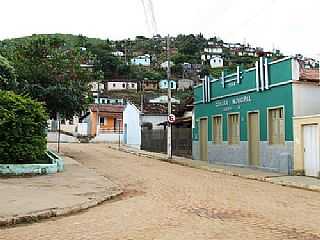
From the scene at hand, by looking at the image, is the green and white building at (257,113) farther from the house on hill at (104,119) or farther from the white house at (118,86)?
the white house at (118,86)

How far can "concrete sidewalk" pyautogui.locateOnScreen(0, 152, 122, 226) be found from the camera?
10.0 m

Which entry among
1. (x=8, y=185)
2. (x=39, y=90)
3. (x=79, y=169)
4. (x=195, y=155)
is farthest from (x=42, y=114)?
(x=195, y=155)

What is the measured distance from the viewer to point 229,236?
798 cm

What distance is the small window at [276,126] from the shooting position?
20381 millimetres

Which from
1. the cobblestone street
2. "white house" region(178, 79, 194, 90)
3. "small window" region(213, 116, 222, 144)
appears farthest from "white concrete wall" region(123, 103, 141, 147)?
"white house" region(178, 79, 194, 90)

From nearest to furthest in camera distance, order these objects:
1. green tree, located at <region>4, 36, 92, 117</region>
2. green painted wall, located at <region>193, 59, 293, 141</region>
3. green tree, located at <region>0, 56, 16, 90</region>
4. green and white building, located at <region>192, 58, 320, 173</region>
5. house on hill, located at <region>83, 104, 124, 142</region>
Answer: green and white building, located at <region>192, 58, 320, 173</region>
green painted wall, located at <region>193, 59, 293, 141</region>
green tree, located at <region>0, 56, 16, 90</region>
green tree, located at <region>4, 36, 92, 117</region>
house on hill, located at <region>83, 104, 124, 142</region>

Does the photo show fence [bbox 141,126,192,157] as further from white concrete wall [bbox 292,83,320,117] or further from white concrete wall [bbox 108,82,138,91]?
white concrete wall [bbox 108,82,138,91]

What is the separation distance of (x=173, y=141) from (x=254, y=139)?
11577 mm

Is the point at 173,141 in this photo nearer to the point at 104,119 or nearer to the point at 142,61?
the point at 104,119

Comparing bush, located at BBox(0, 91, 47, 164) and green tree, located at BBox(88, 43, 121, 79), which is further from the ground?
green tree, located at BBox(88, 43, 121, 79)

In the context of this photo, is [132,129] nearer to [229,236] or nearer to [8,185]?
[8,185]

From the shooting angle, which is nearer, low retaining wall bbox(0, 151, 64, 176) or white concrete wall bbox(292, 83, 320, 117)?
low retaining wall bbox(0, 151, 64, 176)

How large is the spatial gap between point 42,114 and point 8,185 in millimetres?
5043

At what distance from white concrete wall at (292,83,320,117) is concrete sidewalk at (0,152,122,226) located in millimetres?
8249
